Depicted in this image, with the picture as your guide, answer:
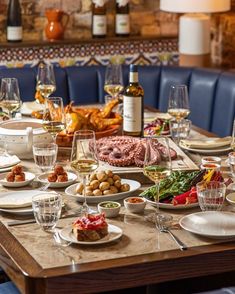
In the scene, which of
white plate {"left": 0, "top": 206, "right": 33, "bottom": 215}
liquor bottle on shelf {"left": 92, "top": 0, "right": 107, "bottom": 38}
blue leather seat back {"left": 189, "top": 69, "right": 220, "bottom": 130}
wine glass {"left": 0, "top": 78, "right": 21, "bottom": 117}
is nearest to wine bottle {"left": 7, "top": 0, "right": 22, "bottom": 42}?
liquor bottle on shelf {"left": 92, "top": 0, "right": 107, "bottom": 38}

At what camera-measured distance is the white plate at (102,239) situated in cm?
237

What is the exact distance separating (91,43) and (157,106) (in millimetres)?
938

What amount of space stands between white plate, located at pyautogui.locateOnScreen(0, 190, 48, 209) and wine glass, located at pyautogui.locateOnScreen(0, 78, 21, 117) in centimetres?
112

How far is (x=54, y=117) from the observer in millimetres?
3451

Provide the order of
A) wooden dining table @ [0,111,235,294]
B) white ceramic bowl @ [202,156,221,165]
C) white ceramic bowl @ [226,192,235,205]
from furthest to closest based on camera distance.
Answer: white ceramic bowl @ [202,156,221,165], white ceramic bowl @ [226,192,235,205], wooden dining table @ [0,111,235,294]

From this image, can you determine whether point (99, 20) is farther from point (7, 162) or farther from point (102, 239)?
point (102, 239)

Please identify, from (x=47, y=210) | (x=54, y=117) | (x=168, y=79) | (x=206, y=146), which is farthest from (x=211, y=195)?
(x=168, y=79)

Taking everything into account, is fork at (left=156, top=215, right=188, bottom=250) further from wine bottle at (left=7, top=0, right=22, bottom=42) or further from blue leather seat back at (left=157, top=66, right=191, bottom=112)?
wine bottle at (left=7, top=0, right=22, bottom=42)

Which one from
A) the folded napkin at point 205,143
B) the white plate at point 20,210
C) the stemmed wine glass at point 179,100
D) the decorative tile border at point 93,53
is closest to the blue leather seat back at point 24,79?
the decorative tile border at point 93,53

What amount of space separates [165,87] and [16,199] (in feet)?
8.59

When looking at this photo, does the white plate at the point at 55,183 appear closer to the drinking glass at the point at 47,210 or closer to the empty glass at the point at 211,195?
the drinking glass at the point at 47,210

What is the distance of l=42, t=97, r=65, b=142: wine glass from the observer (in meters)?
3.35

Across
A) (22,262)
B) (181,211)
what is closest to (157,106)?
(181,211)

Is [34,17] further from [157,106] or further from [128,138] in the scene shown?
[128,138]
